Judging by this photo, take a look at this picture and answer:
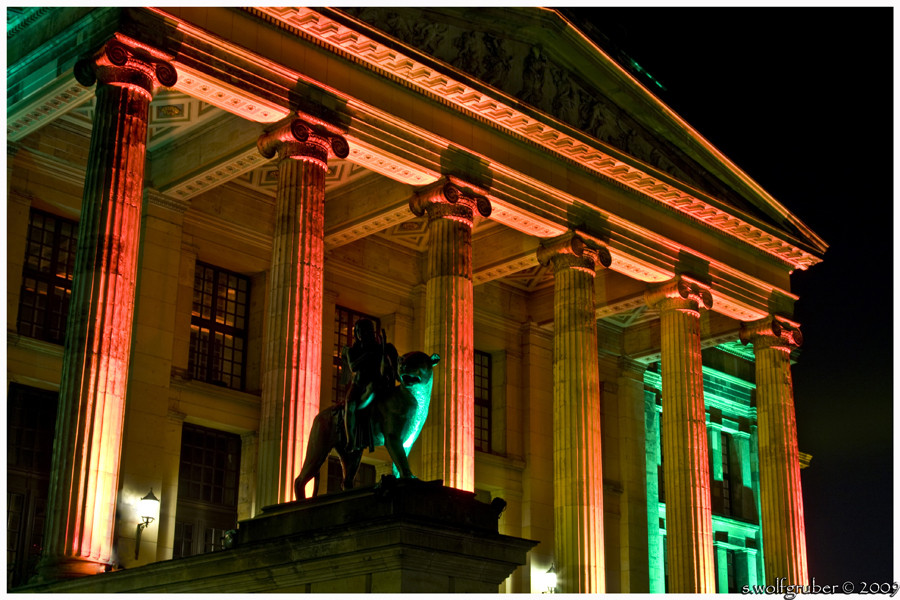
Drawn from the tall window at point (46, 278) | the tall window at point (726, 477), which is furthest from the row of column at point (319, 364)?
the tall window at point (726, 477)

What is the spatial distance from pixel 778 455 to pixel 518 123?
49.5ft

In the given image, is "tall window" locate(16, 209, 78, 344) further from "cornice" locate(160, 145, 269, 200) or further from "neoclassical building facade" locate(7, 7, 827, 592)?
"cornice" locate(160, 145, 269, 200)

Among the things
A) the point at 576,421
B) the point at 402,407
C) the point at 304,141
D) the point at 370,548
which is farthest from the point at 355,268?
the point at 370,548

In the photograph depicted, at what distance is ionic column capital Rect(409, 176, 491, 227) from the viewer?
32.2 m

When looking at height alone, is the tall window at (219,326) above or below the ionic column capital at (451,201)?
below

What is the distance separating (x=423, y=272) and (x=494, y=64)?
933cm

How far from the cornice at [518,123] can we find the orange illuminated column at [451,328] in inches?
91.5

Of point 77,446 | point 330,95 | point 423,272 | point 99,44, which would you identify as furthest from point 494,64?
point 77,446

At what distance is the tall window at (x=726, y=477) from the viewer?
50.5 m

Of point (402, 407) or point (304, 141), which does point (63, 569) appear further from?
point (304, 141)

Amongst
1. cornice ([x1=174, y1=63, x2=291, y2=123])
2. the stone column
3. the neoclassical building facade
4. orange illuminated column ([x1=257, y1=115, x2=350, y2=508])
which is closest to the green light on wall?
the neoclassical building facade

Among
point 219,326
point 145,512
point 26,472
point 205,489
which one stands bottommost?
point 145,512

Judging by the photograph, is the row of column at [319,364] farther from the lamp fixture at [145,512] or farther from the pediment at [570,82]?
the lamp fixture at [145,512]

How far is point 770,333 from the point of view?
42.0 m
